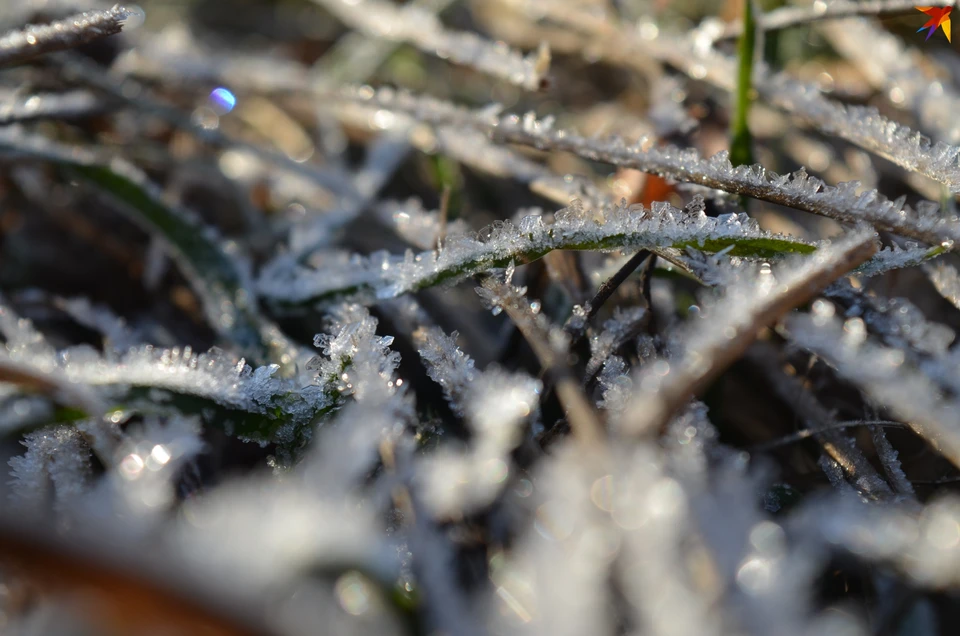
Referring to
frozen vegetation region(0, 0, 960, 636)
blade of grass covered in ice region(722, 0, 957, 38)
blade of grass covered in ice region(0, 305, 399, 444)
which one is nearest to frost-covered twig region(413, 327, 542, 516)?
frozen vegetation region(0, 0, 960, 636)

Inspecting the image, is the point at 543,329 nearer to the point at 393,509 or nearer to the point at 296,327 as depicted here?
the point at 393,509

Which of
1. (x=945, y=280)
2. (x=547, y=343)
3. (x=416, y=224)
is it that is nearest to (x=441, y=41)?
(x=416, y=224)

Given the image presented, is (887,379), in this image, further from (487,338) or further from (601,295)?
(487,338)

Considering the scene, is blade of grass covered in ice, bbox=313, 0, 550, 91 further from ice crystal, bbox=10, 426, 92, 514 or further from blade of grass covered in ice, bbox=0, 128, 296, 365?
ice crystal, bbox=10, 426, 92, 514

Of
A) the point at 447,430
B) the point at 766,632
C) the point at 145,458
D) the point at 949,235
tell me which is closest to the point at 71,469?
the point at 145,458

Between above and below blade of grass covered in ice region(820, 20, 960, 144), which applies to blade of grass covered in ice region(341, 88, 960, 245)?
below

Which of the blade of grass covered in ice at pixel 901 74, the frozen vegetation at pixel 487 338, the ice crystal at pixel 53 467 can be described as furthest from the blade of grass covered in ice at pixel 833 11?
the ice crystal at pixel 53 467

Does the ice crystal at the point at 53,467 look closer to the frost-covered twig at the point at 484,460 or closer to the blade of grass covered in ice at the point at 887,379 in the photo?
the frost-covered twig at the point at 484,460
